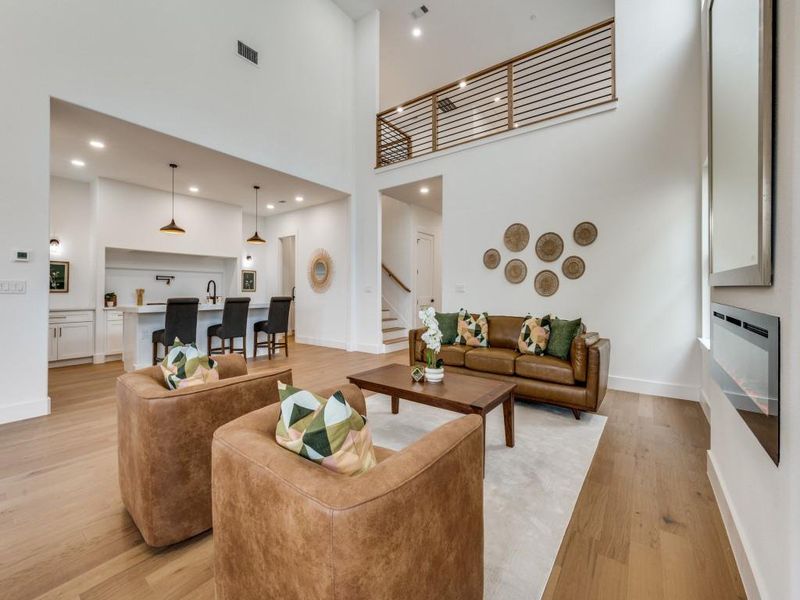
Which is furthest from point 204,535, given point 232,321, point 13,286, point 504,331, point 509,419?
point 232,321

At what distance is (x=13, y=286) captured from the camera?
309 cm

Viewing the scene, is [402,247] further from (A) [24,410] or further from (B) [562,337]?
(A) [24,410]

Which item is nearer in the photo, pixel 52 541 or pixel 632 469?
pixel 52 541

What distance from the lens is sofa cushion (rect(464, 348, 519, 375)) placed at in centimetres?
352

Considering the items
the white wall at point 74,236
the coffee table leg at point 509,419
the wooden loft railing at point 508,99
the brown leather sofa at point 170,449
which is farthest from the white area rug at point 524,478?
the white wall at point 74,236

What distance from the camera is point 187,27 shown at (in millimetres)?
4191

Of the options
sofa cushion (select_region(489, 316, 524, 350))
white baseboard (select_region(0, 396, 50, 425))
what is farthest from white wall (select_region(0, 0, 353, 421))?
sofa cushion (select_region(489, 316, 524, 350))

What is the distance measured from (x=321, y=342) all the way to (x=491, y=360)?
4316 millimetres

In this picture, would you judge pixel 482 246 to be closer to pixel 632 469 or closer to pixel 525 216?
pixel 525 216

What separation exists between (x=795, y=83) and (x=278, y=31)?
6.22 metres

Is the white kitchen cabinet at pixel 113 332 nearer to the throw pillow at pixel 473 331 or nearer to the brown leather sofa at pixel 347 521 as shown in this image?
the throw pillow at pixel 473 331

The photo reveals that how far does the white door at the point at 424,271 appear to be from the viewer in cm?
766

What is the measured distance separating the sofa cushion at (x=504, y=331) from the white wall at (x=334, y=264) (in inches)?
126

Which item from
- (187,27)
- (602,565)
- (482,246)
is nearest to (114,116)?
(187,27)
